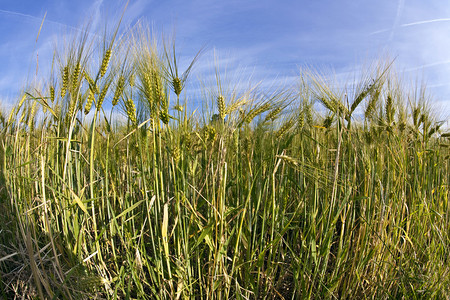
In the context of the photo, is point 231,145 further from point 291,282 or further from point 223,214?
point 291,282

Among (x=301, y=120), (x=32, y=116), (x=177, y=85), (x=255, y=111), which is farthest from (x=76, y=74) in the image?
(x=301, y=120)

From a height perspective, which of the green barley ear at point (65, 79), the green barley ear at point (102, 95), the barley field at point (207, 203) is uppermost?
the green barley ear at point (65, 79)

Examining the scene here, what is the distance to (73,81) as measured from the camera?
128cm

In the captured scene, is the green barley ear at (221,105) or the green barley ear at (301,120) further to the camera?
the green barley ear at (301,120)

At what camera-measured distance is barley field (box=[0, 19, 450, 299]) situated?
1.17 m

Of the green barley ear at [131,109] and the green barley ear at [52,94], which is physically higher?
the green barley ear at [52,94]

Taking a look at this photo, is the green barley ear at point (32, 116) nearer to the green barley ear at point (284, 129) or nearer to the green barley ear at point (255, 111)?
the green barley ear at point (255, 111)

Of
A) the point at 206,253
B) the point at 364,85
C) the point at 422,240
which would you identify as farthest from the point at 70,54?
the point at 422,240

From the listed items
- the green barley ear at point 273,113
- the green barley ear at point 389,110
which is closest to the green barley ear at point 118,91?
the green barley ear at point 273,113

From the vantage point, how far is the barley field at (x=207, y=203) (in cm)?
117

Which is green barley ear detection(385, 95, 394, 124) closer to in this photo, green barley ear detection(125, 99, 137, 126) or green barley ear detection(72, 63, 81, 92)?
green barley ear detection(125, 99, 137, 126)

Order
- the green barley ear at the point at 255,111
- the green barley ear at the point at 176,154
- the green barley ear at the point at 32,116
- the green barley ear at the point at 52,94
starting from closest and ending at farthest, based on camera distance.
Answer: the green barley ear at the point at 176,154, the green barley ear at the point at 255,111, the green barley ear at the point at 52,94, the green barley ear at the point at 32,116

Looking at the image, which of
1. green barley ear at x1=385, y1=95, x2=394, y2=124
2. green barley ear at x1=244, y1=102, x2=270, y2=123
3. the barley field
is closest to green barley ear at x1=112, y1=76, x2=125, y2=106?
the barley field

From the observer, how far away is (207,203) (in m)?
1.42
